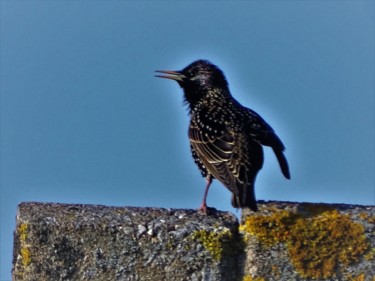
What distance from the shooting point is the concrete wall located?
2.99 m

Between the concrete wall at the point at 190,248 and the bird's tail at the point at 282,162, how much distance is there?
1.84 meters

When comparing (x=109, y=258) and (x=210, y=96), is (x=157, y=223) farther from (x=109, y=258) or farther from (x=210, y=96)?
(x=210, y=96)

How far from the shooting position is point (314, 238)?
3.05m

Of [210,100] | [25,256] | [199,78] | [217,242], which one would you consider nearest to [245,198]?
[217,242]

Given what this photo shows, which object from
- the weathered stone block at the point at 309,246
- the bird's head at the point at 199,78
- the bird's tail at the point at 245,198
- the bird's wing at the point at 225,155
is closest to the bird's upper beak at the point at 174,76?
the bird's head at the point at 199,78

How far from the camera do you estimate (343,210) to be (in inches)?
129

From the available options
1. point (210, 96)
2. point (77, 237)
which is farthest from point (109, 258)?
point (210, 96)

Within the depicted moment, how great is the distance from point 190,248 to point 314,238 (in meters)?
0.43

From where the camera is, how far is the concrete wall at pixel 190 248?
2.99 m

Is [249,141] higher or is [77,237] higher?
[249,141]

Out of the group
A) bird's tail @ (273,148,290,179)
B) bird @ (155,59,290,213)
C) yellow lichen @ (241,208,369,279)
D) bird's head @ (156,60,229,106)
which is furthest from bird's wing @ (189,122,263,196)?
yellow lichen @ (241,208,369,279)

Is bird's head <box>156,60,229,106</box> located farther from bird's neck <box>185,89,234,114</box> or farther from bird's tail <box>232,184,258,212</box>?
bird's tail <box>232,184,258,212</box>

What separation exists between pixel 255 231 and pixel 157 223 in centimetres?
34

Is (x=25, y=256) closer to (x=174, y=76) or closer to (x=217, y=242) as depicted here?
(x=217, y=242)
